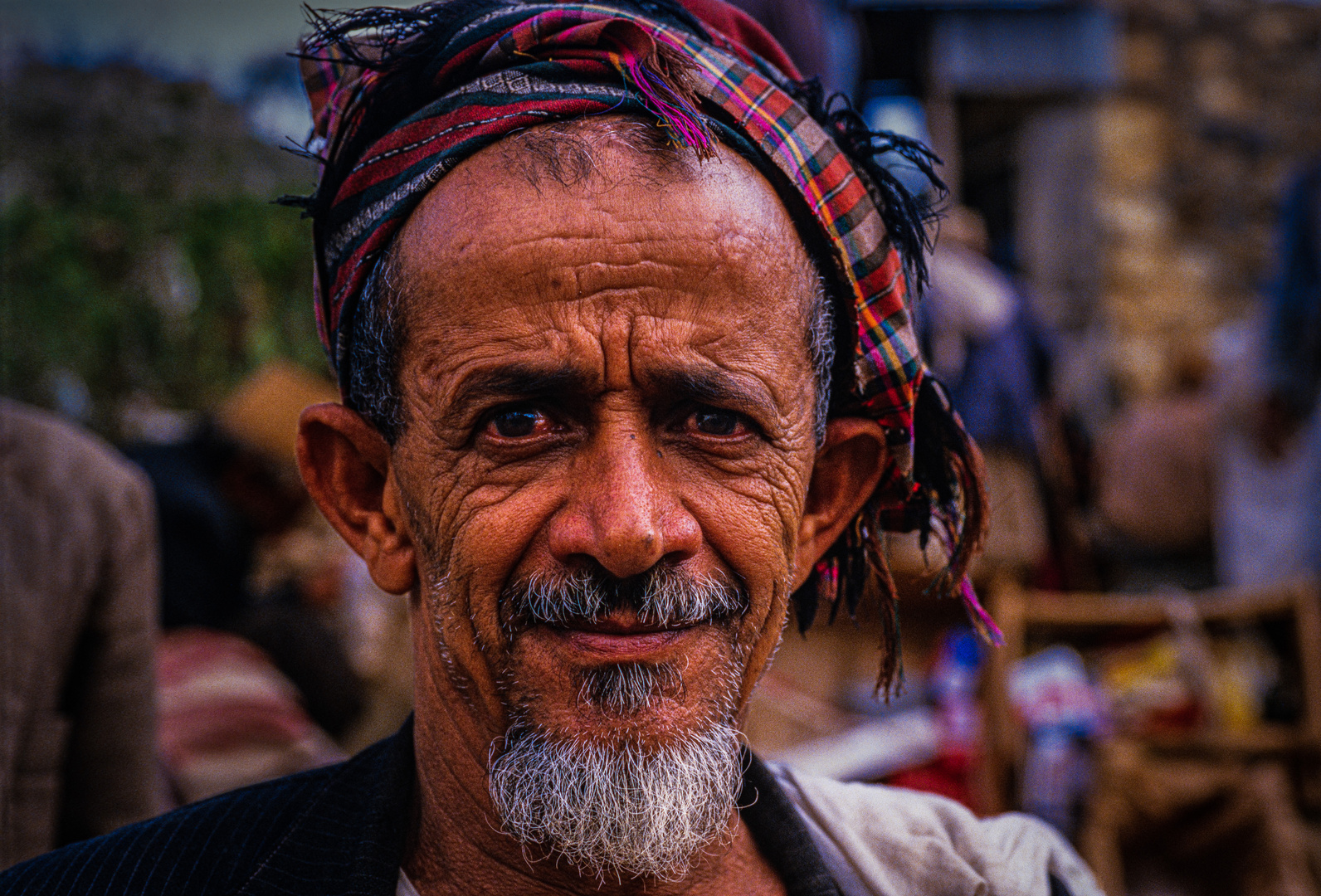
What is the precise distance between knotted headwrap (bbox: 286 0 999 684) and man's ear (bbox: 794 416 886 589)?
3 cm

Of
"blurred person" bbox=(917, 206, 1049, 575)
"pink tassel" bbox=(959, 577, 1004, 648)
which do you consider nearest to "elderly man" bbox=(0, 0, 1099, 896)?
"pink tassel" bbox=(959, 577, 1004, 648)

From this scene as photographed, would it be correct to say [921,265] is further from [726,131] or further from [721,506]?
[721,506]

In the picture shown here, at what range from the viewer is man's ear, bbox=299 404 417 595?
1.75 meters

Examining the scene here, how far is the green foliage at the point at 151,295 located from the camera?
18.6 ft

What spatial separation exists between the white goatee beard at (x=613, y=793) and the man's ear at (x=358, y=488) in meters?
0.34

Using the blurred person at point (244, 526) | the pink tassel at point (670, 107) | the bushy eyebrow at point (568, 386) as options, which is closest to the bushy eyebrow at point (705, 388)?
the bushy eyebrow at point (568, 386)

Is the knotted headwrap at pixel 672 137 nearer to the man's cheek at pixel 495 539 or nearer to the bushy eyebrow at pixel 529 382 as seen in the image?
the bushy eyebrow at pixel 529 382

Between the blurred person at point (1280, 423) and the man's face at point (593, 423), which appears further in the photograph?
the blurred person at point (1280, 423)

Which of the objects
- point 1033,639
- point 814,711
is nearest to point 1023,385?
point 1033,639

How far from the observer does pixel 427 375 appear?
163cm

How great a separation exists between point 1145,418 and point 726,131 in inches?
219

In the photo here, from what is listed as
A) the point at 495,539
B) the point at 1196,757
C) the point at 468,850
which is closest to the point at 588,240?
the point at 495,539

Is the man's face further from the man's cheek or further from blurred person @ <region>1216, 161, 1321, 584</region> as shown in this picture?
blurred person @ <region>1216, 161, 1321, 584</region>

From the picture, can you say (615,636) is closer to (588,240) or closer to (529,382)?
(529,382)
